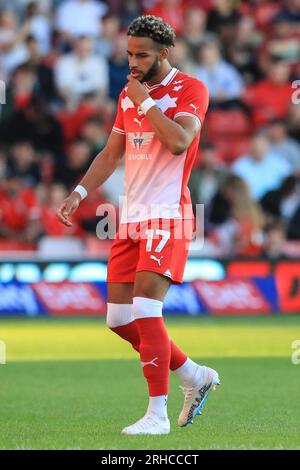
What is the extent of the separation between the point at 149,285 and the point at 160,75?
1.26 m

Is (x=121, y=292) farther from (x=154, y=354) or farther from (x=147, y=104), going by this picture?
(x=147, y=104)

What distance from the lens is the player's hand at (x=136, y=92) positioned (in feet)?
21.9

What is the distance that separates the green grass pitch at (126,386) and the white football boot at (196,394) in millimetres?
72

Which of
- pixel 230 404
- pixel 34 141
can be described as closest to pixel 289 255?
pixel 34 141

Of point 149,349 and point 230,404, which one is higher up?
point 149,349

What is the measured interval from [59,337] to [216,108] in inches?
255

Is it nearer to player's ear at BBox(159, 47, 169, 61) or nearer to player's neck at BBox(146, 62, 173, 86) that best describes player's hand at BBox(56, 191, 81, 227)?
player's neck at BBox(146, 62, 173, 86)

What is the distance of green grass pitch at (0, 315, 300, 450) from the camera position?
21.1ft

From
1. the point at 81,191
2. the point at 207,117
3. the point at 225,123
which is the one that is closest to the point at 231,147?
the point at 225,123

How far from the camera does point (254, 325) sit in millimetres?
15133

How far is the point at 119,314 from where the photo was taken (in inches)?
277

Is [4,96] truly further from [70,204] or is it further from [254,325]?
[70,204]

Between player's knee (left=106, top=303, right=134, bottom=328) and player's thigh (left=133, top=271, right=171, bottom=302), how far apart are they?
31cm

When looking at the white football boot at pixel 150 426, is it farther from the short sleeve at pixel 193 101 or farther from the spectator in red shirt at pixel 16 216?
the spectator in red shirt at pixel 16 216
